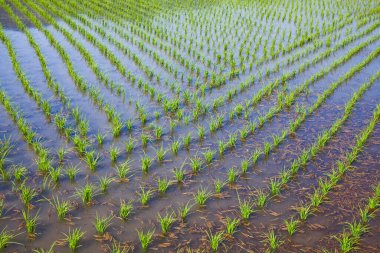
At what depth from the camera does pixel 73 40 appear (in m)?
9.26

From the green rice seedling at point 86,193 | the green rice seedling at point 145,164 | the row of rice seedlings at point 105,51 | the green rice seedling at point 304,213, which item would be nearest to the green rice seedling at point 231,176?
the green rice seedling at point 304,213

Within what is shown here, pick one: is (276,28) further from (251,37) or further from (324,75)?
(324,75)

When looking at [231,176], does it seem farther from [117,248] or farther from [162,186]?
[117,248]

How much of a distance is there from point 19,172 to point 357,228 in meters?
3.48

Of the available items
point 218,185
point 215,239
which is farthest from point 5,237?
point 218,185

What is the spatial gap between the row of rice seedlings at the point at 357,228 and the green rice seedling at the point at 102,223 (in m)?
2.14

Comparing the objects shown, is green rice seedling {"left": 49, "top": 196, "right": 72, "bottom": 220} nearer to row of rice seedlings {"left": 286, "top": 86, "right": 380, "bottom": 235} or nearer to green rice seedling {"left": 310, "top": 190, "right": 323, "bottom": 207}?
row of rice seedlings {"left": 286, "top": 86, "right": 380, "bottom": 235}

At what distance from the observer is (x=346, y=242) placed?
330 cm

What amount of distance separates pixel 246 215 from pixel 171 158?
1384 mm

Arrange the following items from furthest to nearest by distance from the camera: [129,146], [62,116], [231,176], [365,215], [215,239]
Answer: [62,116], [129,146], [231,176], [365,215], [215,239]

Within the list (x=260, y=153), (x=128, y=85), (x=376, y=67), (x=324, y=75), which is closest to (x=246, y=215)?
(x=260, y=153)

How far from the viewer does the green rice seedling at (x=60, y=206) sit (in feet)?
11.5

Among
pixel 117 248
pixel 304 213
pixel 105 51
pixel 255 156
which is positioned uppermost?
pixel 105 51

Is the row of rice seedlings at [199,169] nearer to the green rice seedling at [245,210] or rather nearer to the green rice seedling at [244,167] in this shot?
the green rice seedling at [244,167]
